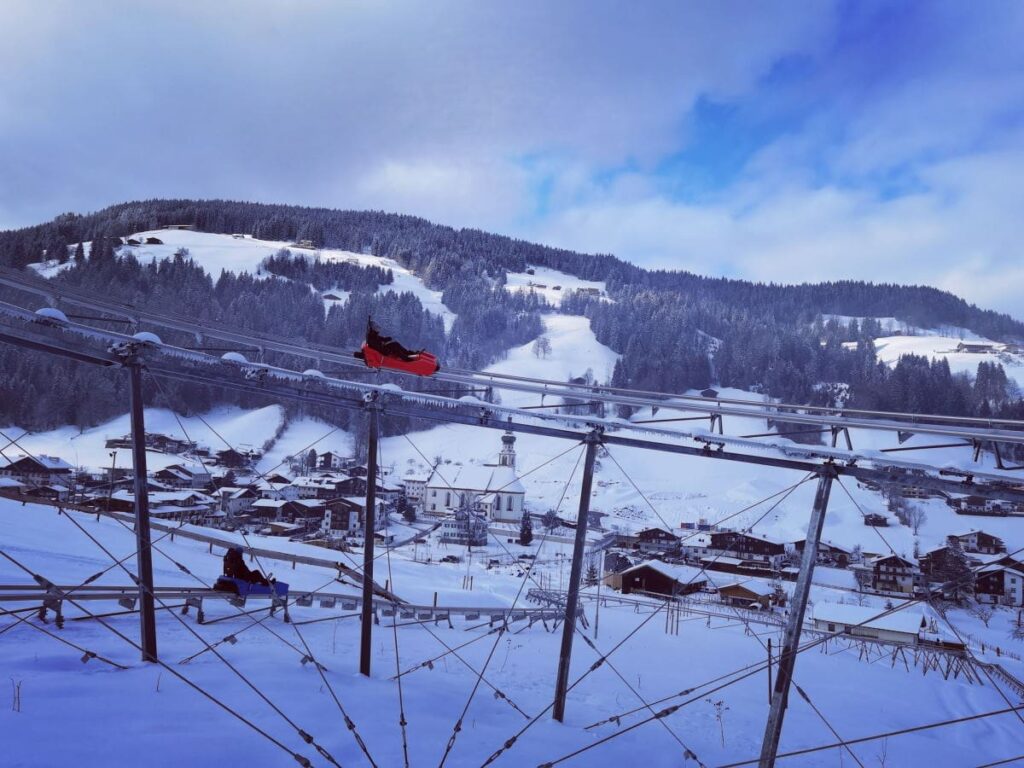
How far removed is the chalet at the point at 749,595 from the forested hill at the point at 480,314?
164ft

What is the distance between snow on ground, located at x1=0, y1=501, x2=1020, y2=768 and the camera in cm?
684

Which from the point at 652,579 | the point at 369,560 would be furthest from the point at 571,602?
the point at 652,579

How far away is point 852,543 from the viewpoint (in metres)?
56.1

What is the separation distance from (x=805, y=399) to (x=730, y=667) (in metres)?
103

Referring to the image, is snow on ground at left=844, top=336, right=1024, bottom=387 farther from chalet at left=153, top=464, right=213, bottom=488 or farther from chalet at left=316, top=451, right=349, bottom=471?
chalet at left=153, top=464, right=213, bottom=488

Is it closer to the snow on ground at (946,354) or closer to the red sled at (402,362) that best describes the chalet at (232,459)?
the red sled at (402,362)

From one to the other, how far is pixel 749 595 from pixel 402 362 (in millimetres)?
35589

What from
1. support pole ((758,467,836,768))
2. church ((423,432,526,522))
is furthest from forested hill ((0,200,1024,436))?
support pole ((758,467,836,768))

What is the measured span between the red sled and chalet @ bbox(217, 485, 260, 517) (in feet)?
138

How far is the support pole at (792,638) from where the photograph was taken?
7.11 m

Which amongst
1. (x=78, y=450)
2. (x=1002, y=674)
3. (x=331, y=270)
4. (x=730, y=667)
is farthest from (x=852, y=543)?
(x=331, y=270)

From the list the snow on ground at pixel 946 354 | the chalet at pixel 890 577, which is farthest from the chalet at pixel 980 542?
the snow on ground at pixel 946 354

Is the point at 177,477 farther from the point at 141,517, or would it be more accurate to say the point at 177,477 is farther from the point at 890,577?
the point at 890,577

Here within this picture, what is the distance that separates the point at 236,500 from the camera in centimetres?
5069
